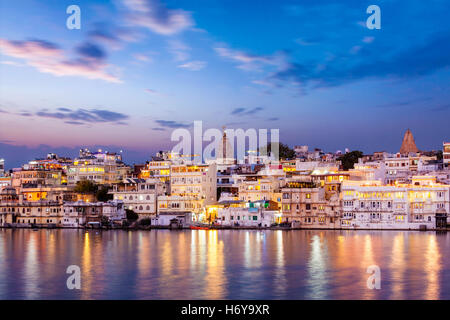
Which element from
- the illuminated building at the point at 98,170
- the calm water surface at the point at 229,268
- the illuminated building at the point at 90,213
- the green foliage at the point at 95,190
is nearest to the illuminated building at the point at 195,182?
the illuminated building at the point at 90,213

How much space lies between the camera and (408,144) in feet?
260

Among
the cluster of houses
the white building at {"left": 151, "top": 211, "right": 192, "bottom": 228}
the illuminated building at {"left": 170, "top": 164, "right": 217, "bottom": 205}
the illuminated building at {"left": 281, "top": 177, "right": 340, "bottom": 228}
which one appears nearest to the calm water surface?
the cluster of houses

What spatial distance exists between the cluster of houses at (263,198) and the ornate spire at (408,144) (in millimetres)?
4866

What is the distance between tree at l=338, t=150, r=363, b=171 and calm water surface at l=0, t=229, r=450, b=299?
3440cm

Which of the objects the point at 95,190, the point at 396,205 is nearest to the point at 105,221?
the point at 95,190

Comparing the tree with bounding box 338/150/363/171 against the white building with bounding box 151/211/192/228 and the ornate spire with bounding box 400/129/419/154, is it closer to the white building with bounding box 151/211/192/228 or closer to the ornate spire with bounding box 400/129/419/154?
the ornate spire with bounding box 400/129/419/154

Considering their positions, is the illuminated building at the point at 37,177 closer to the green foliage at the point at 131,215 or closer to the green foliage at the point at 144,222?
the green foliage at the point at 131,215

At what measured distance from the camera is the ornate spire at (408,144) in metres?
78.4

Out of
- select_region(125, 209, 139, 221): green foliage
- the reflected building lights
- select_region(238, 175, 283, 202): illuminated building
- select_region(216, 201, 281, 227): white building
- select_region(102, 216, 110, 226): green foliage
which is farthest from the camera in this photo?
select_region(238, 175, 283, 202): illuminated building

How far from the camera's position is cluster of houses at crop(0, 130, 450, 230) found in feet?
165

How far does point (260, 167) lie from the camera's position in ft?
237

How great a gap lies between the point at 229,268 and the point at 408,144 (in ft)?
188

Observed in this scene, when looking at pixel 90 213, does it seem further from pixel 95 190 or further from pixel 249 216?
pixel 249 216

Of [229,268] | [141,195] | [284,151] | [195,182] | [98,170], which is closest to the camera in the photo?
[229,268]
